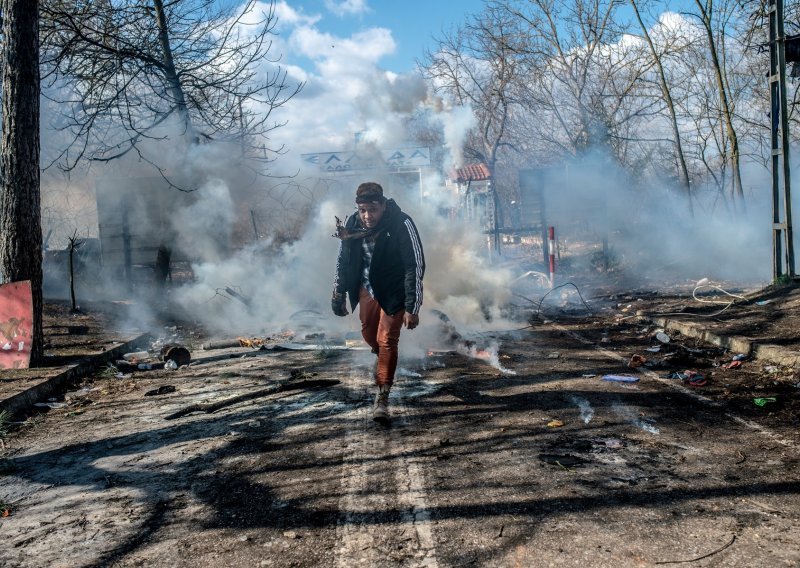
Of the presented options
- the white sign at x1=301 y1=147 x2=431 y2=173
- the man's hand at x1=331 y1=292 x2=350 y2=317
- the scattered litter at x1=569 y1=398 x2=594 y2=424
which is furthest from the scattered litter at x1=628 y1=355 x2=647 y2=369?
the white sign at x1=301 y1=147 x2=431 y2=173

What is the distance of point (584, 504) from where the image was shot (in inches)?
121

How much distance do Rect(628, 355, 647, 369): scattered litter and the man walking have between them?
9.82 ft

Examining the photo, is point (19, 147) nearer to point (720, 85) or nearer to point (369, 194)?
point (369, 194)

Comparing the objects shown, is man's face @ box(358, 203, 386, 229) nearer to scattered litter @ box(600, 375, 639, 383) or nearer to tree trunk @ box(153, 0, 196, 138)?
scattered litter @ box(600, 375, 639, 383)

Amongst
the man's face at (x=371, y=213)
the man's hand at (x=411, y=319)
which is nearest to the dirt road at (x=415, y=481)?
the man's hand at (x=411, y=319)

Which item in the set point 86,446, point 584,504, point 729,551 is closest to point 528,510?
point 584,504

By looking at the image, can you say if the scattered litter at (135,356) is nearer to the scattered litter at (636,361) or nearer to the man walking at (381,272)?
the man walking at (381,272)

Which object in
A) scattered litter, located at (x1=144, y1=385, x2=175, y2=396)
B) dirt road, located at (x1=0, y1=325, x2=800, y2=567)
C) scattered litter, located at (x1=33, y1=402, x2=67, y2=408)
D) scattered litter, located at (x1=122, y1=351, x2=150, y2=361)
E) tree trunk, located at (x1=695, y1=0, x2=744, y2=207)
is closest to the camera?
dirt road, located at (x1=0, y1=325, x2=800, y2=567)

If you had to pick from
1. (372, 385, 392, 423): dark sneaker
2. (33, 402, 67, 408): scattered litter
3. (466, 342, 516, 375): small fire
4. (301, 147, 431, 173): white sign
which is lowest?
(33, 402, 67, 408): scattered litter

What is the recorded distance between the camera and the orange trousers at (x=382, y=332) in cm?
509

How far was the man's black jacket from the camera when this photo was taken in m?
5.16

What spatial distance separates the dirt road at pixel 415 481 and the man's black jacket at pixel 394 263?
2.96 feet

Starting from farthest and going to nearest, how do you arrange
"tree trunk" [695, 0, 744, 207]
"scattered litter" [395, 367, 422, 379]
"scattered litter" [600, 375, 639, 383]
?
1. "tree trunk" [695, 0, 744, 207]
2. "scattered litter" [395, 367, 422, 379]
3. "scattered litter" [600, 375, 639, 383]

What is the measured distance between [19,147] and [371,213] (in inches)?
203
